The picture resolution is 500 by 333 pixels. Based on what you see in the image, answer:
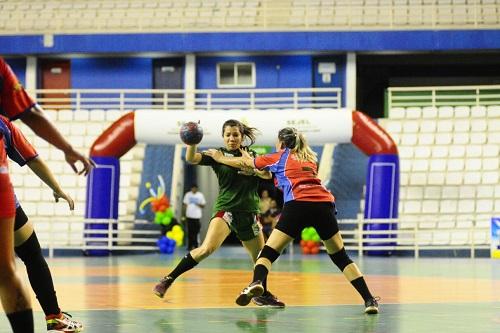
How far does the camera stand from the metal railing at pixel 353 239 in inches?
1074

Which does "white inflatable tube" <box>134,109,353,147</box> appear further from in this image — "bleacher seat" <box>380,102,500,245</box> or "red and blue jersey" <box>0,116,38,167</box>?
"red and blue jersey" <box>0,116,38,167</box>

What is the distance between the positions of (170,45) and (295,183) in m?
28.4

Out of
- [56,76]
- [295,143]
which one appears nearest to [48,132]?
[295,143]

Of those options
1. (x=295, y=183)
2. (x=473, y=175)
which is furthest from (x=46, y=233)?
(x=295, y=183)

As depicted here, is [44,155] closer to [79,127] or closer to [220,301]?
[79,127]

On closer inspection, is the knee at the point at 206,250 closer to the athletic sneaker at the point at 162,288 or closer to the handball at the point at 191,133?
the athletic sneaker at the point at 162,288

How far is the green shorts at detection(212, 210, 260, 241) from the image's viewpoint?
12.5 metres

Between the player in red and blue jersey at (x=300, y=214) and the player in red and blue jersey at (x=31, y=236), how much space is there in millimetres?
2496

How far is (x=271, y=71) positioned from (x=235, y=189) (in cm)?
2803

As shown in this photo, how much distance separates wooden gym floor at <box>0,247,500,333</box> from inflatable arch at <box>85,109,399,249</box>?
14.3 feet

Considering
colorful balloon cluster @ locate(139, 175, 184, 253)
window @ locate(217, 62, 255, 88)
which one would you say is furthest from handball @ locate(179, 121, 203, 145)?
window @ locate(217, 62, 255, 88)

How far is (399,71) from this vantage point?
1682 inches

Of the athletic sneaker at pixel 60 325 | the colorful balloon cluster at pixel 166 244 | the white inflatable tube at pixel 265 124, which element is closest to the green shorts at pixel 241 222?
the athletic sneaker at pixel 60 325

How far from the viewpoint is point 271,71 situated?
40375 mm
